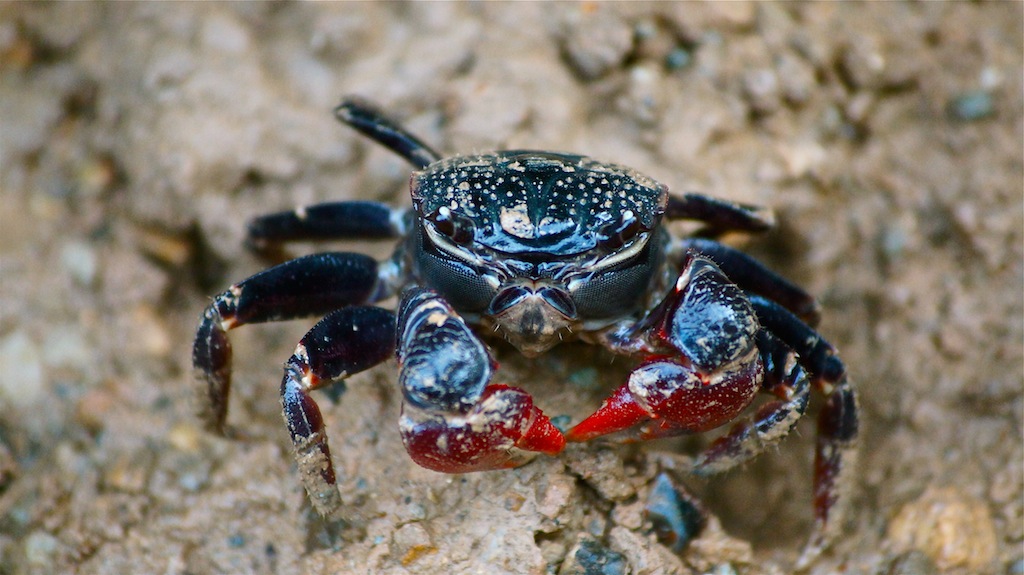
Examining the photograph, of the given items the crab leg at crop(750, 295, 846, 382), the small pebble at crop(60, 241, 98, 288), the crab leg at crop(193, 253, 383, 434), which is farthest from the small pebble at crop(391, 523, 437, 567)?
the small pebble at crop(60, 241, 98, 288)

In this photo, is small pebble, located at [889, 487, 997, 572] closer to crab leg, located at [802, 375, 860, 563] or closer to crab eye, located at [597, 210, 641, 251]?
crab leg, located at [802, 375, 860, 563]

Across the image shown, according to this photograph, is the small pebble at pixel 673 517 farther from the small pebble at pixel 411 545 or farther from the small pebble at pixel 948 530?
the small pebble at pixel 948 530

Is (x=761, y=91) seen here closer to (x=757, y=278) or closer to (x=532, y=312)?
(x=757, y=278)

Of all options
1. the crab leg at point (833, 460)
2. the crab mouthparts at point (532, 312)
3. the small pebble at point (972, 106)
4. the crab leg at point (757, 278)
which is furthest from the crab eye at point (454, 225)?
the small pebble at point (972, 106)

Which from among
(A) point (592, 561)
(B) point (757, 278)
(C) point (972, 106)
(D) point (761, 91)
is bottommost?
(A) point (592, 561)

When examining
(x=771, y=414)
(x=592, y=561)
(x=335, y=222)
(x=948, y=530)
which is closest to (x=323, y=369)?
(x=335, y=222)

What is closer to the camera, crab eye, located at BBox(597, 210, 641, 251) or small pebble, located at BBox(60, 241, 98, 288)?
crab eye, located at BBox(597, 210, 641, 251)

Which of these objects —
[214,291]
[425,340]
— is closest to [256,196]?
[214,291]
